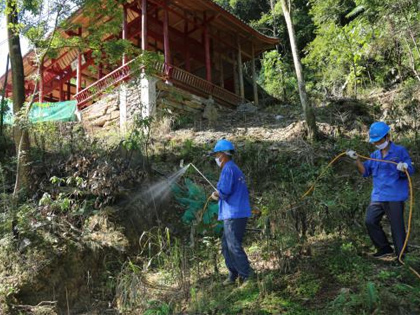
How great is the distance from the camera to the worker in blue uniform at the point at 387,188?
3.88 m

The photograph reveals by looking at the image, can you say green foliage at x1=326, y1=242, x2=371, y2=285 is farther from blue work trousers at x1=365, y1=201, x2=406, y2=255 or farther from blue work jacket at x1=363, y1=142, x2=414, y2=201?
blue work jacket at x1=363, y1=142, x2=414, y2=201

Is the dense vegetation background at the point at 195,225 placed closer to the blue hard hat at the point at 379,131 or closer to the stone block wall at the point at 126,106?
the blue hard hat at the point at 379,131

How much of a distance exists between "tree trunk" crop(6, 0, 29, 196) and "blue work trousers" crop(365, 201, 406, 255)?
15.8 feet

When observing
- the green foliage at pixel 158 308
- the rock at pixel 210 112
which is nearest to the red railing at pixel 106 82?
the rock at pixel 210 112

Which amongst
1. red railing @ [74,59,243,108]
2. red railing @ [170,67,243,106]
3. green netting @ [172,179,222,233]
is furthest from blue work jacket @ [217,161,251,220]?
red railing @ [170,67,243,106]

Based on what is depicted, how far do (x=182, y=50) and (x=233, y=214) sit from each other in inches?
533

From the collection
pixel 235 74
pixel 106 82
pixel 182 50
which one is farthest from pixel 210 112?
pixel 235 74

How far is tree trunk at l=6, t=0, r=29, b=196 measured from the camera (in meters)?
5.80

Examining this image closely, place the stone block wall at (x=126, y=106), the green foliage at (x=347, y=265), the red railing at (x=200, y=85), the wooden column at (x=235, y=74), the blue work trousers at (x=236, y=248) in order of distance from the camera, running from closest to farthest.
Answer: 1. the green foliage at (x=347, y=265)
2. the blue work trousers at (x=236, y=248)
3. the stone block wall at (x=126, y=106)
4. the red railing at (x=200, y=85)
5. the wooden column at (x=235, y=74)

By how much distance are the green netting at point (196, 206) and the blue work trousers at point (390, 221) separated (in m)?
2.33

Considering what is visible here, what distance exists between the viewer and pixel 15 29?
599 cm

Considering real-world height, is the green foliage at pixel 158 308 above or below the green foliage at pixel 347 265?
below

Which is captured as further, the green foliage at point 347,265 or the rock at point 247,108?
the rock at point 247,108

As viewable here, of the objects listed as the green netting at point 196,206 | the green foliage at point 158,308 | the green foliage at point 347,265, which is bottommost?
the green foliage at point 158,308
